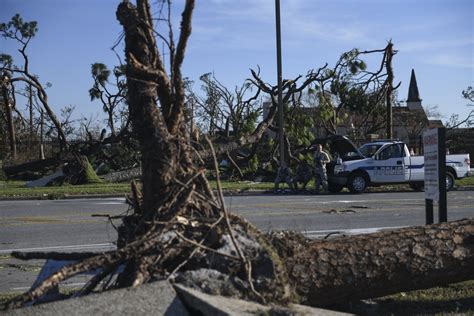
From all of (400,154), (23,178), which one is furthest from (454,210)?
(23,178)

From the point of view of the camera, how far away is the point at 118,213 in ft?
47.7

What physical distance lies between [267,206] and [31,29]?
33.1 meters

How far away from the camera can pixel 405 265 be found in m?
5.12

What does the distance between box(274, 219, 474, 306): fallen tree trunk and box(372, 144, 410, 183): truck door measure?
16.3 meters

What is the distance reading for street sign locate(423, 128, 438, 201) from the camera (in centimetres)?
758

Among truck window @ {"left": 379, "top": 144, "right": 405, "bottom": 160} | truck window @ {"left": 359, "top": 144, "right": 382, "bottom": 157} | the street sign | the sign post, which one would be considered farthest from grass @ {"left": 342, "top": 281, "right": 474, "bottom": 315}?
truck window @ {"left": 359, "top": 144, "right": 382, "bottom": 157}

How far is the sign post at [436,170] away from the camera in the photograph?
7465mm

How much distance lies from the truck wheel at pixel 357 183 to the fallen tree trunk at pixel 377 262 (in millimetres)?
16112

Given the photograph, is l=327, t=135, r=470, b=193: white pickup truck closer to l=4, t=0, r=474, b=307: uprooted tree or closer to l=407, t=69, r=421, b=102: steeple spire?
l=4, t=0, r=474, b=307: uprooted tree

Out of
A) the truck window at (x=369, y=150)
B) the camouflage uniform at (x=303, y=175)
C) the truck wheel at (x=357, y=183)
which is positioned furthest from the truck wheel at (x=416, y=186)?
the camouflage uniform at (x=303, y=175)

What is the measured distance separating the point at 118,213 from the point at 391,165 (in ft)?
35.9

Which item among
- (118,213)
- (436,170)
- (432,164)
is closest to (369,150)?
(118,213)

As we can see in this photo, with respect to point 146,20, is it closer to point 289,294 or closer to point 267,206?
point 289,294

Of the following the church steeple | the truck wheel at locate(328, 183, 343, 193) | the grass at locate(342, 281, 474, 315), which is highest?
the church steeple
